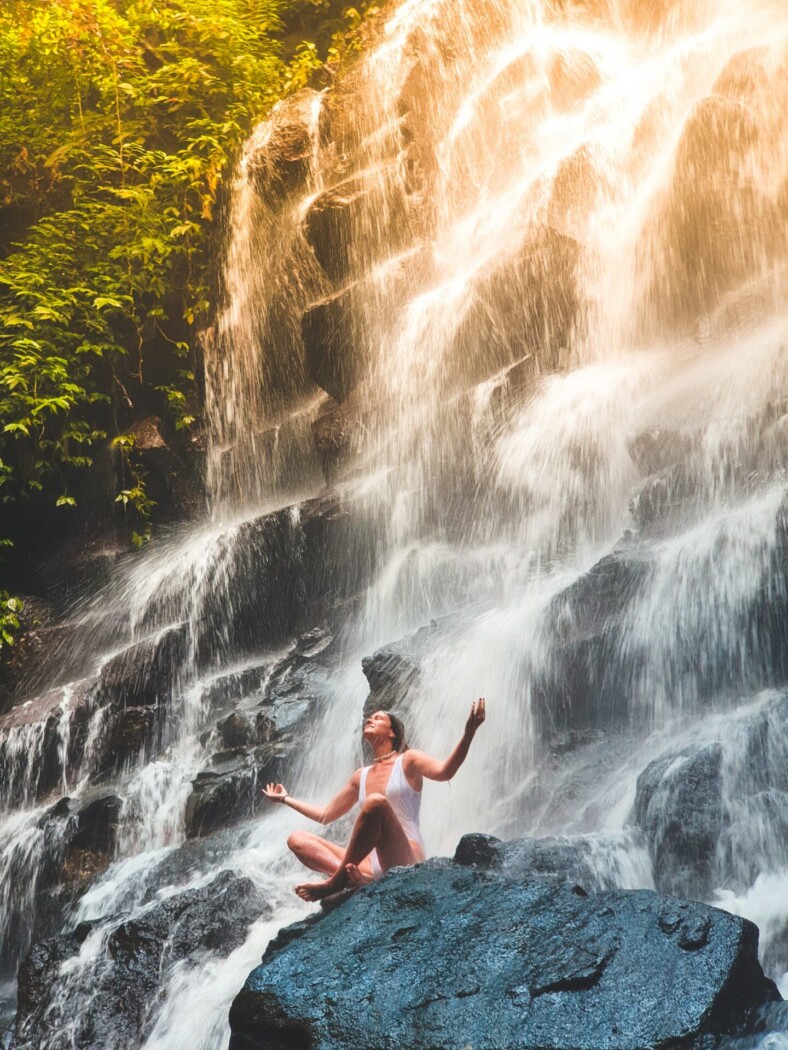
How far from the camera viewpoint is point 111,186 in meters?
13.8

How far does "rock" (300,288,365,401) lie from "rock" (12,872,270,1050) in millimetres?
7355

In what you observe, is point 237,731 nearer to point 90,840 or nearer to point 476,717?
point 90,840

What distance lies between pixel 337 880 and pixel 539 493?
509 centimetres

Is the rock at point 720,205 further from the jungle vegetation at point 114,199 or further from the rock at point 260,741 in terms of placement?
the jungle vegetation at point 114,199

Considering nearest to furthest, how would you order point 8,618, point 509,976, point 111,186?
point 509,976 → point 8,618 → point 111,186

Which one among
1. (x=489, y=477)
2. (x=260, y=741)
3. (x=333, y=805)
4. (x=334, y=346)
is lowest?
(x=260, y=741)

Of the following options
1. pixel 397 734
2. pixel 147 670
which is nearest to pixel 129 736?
pixel 147 670

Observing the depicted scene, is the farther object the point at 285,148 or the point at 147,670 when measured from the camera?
the point at 285,148

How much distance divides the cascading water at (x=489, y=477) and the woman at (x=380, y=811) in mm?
596

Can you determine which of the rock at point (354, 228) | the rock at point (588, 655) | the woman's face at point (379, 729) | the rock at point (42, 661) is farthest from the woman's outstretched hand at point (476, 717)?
the rock at point (354, 228)

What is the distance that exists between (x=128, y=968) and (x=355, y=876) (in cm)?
156

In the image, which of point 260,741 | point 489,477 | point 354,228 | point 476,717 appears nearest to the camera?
point 476,717

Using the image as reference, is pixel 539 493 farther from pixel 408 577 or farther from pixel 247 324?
pixel 247 324

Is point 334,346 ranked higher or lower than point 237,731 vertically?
higher
